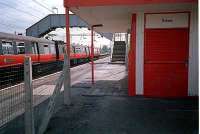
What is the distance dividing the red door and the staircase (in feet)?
75.0

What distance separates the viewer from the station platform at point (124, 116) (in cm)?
670

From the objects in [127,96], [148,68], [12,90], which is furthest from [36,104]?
[148,68]

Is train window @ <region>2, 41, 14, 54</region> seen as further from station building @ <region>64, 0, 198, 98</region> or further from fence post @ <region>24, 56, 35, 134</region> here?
fence post @ <region>24, 56, 35, 134</region>

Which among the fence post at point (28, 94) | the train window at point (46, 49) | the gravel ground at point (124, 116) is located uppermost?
the train window at point (46, 49)

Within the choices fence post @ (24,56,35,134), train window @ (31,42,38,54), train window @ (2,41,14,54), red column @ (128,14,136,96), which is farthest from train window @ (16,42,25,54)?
fence post @ (24,56,35,134)

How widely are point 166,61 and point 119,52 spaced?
2338cm

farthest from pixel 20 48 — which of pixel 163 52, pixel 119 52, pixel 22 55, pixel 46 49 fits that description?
pixel 119 52

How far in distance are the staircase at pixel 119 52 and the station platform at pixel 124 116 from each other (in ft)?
75.8

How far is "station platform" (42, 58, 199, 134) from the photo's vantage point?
22.0 feet

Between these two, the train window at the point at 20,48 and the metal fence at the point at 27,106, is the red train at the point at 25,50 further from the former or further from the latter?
the metal fence at the point at 27,106

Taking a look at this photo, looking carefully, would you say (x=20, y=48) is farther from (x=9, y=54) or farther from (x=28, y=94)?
(x=28, y=94)

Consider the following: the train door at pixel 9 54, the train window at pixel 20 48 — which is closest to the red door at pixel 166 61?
the train door at pixel 9 54

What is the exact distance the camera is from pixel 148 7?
31.5 ft

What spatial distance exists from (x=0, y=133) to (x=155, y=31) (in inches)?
242
